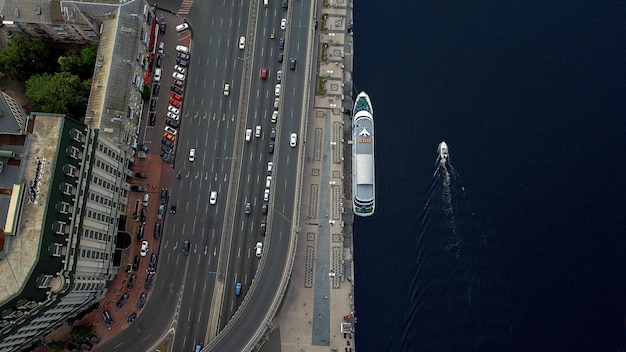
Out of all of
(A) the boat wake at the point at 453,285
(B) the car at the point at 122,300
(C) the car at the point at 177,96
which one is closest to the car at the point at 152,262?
(B) the car at the point at 122,300

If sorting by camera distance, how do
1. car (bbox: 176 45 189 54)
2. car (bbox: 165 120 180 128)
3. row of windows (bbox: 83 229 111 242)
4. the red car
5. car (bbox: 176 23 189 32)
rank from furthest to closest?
1. car (bbox: 176 23 189 32)
2. car (bbox: 176 45 189 54)
3. the red car
4. car (bbox: 165 120 180 128)
5. row of windows (bbox: 83 229 111 242)

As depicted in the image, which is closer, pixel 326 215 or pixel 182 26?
pixel 326 215

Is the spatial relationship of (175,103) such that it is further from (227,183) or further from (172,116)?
(227,183)

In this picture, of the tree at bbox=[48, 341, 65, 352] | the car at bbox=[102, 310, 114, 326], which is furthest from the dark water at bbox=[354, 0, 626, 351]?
the tree at bbox=[48, 341, 65, 352]

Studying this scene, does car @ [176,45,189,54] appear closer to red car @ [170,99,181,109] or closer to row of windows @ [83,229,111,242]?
red car @ [170,99,181,109]

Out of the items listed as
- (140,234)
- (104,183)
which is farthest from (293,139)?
(104,183)

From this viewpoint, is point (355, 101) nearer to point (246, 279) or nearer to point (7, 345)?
point (246, 279)

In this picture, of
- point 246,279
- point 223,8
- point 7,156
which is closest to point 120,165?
point 7,156
